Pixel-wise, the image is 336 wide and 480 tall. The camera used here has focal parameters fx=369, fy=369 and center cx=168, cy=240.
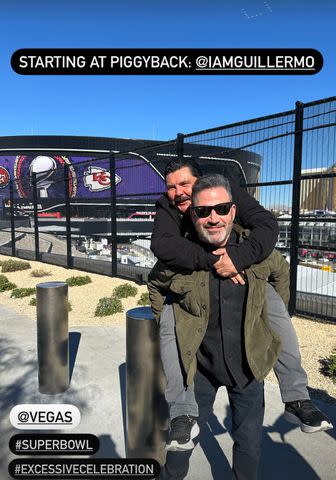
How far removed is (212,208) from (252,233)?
30cm

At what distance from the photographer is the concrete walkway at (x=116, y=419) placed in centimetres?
273

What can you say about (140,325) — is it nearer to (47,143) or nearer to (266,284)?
(266,284)

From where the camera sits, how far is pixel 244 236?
2105 mm

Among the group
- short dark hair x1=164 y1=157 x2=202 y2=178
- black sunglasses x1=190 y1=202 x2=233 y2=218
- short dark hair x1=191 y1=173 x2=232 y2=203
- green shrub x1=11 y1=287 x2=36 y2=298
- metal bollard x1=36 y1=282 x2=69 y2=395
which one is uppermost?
short dark hair x1=164 y1=157 x2=202 y2=178

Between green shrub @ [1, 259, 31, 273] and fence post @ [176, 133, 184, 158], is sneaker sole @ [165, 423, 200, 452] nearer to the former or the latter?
fence post @ [176, 133, 184, 158]

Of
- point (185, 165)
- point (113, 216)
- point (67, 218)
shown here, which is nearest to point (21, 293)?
point (113, 216)

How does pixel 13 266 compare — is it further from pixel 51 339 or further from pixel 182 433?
pixel 182 433

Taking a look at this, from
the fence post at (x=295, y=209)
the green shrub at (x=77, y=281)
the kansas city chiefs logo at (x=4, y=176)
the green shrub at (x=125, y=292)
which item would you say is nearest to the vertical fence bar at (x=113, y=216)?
the green shrub at (x=77, y=281)

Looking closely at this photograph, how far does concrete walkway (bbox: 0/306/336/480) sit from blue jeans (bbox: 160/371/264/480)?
0.60 metres

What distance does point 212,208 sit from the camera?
187cm

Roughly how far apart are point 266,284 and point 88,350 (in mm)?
3797

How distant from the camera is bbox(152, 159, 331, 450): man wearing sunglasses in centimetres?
191

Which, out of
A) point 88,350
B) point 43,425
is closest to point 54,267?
point 88,350

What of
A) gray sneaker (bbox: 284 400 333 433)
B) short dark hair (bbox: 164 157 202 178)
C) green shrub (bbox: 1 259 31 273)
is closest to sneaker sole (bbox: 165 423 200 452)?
gray sneaker (bbox: 284 400 333 433)
